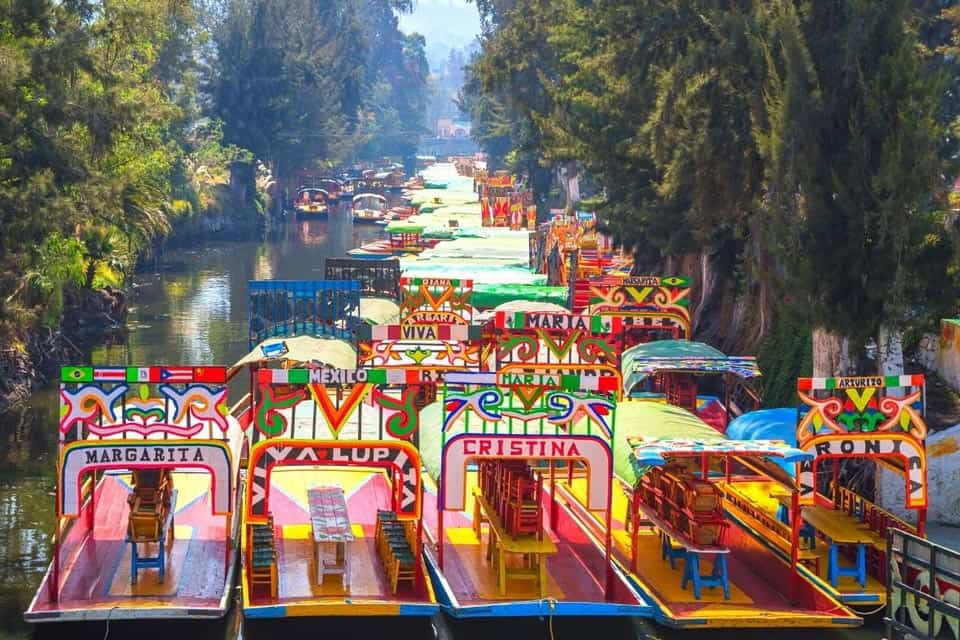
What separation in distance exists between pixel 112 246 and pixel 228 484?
3059 centimetres

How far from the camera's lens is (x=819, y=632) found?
757 inches

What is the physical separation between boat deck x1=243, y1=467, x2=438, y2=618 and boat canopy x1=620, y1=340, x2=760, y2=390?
511 centimetres

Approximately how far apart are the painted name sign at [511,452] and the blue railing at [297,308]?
1320 cm

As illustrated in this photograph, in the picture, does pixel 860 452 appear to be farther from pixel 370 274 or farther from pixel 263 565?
pixel 370 274

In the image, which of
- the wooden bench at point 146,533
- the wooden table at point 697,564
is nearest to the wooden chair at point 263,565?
the wooden bench at point 146,533

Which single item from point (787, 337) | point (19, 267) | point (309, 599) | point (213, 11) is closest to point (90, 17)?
point (19, 267)

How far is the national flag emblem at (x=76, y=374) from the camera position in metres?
17.7

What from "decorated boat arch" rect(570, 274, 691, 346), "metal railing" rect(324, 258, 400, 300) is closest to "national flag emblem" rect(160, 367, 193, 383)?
"decorated boat arch" rect(570, 274, 691, 346)

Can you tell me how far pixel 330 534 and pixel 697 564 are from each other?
15.4 feet

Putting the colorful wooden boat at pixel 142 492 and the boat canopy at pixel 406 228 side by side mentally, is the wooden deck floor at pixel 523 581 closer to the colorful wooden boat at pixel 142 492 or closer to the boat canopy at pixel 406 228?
the colorful wooden boat at pixel 142 492

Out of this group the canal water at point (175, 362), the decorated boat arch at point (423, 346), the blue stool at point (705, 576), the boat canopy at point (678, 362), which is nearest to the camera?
the blue stool at point (705, 576)

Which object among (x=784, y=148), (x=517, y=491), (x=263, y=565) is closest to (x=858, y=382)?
(x=517, y=491)

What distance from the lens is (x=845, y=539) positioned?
19141 mm

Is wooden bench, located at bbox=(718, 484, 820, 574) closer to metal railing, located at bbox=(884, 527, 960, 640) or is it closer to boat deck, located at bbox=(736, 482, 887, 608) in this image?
boat deck, located at bbox=(736, 482, 887, 608)
